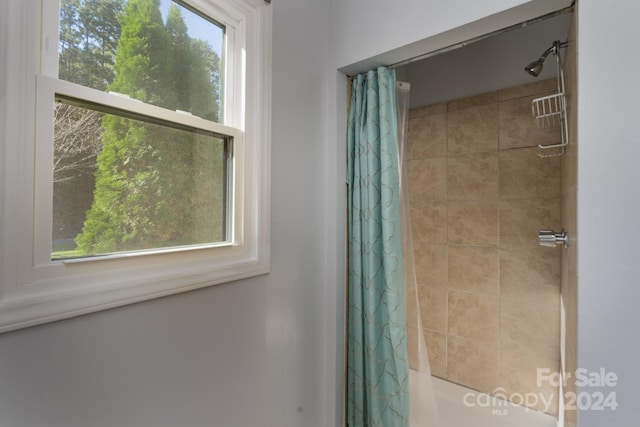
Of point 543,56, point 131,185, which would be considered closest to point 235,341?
point 131,185

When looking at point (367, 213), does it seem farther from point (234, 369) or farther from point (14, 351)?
point (14, 351)

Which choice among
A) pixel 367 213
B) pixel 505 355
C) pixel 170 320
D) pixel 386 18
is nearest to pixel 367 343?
pixel 367 213

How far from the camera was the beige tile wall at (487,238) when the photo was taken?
1886 mm

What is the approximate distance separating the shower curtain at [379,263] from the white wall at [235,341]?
17 cm

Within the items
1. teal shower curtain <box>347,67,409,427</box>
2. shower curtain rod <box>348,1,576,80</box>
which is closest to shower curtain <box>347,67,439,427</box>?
teal shower curtain <box>347,67,409,427</box>

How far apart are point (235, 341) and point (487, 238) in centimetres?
180

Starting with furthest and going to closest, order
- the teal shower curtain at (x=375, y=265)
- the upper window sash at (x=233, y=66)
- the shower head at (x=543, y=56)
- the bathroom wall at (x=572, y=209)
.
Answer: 1. the teal shower curtain at (x=375, y=265)
2. the shower head at (x=543, y=56)
3. the upper window sash at (x=233, y=66)
4. the bathroom wall at (x=572, y=209)

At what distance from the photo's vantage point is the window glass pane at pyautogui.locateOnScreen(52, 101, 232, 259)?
763mm

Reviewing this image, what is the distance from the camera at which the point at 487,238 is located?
208 centimetres

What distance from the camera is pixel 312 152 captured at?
1445 mm

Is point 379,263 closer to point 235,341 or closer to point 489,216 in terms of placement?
point 235,341

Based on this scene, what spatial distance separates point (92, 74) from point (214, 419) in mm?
1133

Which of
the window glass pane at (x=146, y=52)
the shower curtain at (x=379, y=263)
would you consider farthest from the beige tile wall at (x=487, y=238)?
the window glass pane at (x=146, y=52)

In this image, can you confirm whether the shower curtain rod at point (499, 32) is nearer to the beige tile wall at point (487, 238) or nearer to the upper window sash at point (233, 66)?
the upper window sash at point (233, 66)
